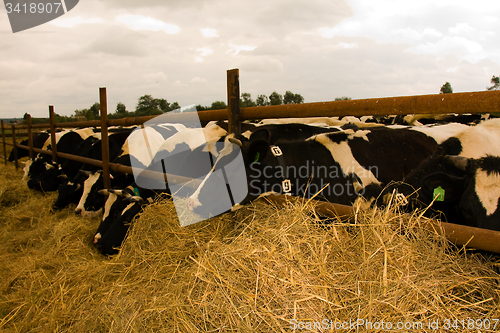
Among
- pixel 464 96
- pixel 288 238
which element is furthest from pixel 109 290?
pixel 464 96

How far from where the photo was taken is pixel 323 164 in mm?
2914

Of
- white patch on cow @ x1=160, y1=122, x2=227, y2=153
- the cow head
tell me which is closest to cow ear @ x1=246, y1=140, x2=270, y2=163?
white patch on cow @ x1=160, y1=122, x2=227, y2=153

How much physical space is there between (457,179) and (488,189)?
189 mm

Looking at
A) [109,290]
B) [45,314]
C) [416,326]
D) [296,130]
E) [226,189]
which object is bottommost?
[45,314]

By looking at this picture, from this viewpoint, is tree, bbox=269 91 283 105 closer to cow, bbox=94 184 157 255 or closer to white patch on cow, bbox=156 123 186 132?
white patch on cow, bbox=156 123 186 132

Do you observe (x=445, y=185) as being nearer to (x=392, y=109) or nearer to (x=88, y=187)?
(x=392, y=109)

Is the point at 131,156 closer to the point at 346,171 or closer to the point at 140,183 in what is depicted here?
the point at 140,183

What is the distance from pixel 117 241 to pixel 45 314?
0.92 meters

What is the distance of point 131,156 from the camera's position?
5.13 meters

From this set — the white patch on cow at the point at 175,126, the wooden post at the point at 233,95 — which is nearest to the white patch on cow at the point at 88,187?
the white patch on cow at the point at 175,126

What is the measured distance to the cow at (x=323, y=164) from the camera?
2.55 metres

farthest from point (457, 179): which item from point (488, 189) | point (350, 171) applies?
point (350, 171)

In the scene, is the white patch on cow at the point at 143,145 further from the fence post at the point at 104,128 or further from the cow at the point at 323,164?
the cow at the point at 323,164

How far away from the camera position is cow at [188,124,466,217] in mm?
2555
